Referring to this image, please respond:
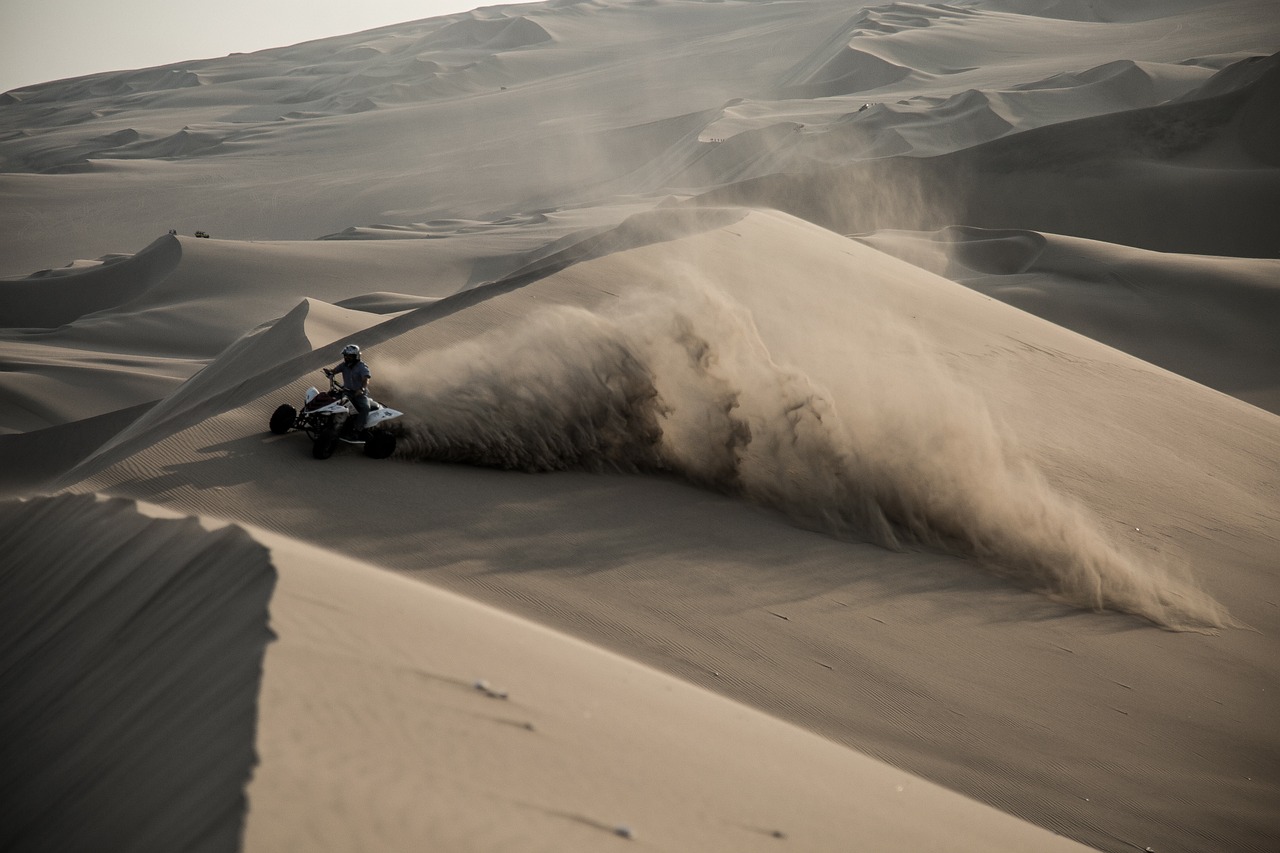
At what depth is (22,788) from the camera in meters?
3.72

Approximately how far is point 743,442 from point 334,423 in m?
2.95

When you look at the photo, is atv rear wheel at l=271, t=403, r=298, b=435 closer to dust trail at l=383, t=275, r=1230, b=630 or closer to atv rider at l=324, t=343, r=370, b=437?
atv rider at l=324, t=343, r=370, b=437

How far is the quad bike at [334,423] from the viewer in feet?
21.7

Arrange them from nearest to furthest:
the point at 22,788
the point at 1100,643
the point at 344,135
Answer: the point at 22,788
the point at 1100,643
the point at 344,135

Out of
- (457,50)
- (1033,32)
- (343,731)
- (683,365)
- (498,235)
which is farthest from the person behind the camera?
(457,50)

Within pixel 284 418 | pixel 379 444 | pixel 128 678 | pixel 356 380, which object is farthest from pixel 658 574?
pixel 128 678

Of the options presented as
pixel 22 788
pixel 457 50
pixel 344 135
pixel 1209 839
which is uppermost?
pixel 457 50

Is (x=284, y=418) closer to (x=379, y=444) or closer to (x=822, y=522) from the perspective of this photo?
(x=379, y=444)

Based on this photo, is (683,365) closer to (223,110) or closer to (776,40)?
(776,40)

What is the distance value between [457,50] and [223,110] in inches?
889

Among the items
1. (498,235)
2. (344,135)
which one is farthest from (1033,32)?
(498,235)

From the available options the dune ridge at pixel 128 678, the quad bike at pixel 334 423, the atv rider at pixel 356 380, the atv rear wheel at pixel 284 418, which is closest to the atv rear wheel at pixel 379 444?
the quad bike at pixel 334 423

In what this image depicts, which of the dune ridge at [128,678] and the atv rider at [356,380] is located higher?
the atv rider at [356,380]

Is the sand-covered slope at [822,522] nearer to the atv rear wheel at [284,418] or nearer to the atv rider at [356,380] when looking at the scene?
the atv rear wheel at [284,418]
